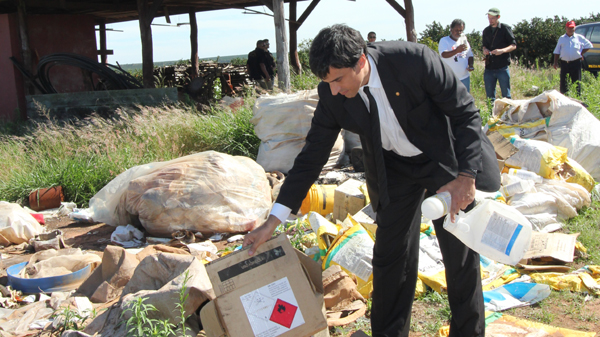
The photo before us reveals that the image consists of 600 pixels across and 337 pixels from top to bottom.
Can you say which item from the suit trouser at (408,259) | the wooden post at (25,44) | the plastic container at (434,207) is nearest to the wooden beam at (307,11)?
the wooden post at (25,44)

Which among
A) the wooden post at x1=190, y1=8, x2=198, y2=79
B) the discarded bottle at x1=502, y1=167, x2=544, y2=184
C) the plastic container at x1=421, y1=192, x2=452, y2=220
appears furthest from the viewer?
the wooden post at x1=190, y1=8, x2=198, y2=79

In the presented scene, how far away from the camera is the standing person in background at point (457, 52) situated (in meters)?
6.33

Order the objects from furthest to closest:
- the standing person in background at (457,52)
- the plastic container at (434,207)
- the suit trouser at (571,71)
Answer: the suit trouser at (571,71), the standing person in background at (457,52), the plastic container at (434,207)

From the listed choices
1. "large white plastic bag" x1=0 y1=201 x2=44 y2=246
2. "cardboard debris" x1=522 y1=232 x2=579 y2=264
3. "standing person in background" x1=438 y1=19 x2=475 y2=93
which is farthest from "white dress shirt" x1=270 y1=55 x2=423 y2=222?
"standing person in background" x1=438 y1=19 x2=475 y2=93

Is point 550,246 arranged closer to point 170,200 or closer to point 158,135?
point 170,200

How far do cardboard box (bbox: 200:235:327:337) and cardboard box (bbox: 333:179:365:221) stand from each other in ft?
6.46

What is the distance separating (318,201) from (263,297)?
92.9 inches

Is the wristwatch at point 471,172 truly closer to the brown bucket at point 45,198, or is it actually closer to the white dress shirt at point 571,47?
the brown bucket at point 45,198

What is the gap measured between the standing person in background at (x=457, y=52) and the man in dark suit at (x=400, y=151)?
4754 mm

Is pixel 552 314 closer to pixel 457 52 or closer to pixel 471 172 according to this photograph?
pixel 471 172

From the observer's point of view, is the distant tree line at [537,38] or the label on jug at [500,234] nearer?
the label on jug at [500,234]

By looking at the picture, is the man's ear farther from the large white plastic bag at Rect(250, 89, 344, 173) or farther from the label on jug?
the large white plastic bag at Rect(250, 89, 344, 173)

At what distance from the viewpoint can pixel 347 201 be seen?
3.91 m

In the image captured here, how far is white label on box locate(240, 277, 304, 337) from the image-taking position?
185 centimetres
